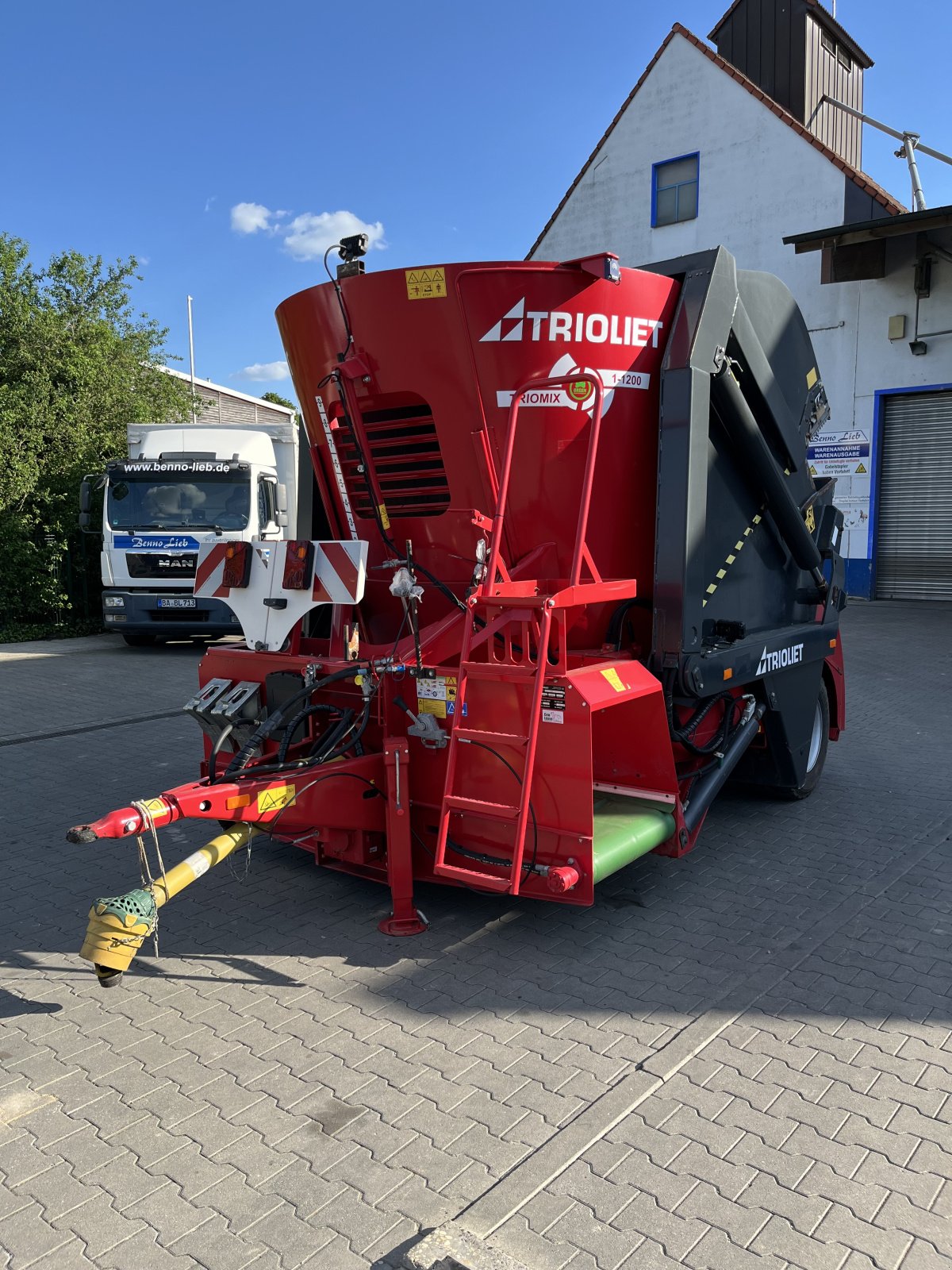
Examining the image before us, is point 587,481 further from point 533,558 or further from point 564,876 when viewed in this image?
point 564,876

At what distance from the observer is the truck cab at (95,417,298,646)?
12586mm

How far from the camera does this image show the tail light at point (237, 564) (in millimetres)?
4848

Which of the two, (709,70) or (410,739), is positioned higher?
(709,70)

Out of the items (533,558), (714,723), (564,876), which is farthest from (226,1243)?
(714,723)

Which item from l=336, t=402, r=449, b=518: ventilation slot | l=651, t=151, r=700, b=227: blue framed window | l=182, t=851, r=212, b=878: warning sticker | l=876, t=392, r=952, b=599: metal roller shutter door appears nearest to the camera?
l=182, t=851, r=212, b=878: warning sticker

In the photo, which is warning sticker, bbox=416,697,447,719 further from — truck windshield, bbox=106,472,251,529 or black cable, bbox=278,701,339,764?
truck windshield, bbox=106,472,251,529

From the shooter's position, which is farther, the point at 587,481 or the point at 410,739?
the point at 410,739

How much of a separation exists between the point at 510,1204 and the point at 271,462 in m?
11.9

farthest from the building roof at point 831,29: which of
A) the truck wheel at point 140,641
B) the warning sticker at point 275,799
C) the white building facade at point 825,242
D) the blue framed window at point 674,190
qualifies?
the warning sticker at point 275,799

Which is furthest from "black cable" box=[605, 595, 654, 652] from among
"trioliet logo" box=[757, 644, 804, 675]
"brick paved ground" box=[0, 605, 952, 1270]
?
"brick paved ground" box=[0, 605, 952, 1270]

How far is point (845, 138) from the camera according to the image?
2039cm

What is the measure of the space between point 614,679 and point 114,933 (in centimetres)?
205

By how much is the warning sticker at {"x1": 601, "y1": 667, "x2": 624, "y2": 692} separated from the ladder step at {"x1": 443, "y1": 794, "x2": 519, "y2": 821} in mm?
618

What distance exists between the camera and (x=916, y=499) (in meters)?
16.8
